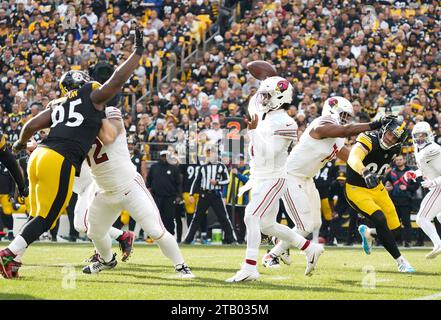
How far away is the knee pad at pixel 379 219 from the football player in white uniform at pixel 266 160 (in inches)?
56.9

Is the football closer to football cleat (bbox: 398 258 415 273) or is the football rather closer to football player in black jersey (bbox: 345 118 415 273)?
football player in black jersey (bbox: 345 118 415 273)

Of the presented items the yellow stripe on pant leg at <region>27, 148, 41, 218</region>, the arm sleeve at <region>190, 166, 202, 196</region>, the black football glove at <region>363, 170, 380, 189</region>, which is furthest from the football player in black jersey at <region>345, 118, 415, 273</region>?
the arm sleeve at <region>190, 166, 202, 196</region>

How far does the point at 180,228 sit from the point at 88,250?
3342mm

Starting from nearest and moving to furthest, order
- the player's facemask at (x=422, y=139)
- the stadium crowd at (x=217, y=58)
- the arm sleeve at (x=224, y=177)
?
the player's facemask at (x=422, y=139), the arm sleeve at (x=224, y=177), the stadium crowd at (x=217, y=58)

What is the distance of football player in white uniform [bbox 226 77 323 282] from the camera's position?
28.2 feet

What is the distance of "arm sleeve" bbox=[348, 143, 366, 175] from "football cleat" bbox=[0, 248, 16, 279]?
4251mm

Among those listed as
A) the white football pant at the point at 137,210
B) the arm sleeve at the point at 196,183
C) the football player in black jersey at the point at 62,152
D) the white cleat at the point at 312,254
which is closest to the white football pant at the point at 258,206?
the white cleat at the point at 312,254

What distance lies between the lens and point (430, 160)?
12281 mm

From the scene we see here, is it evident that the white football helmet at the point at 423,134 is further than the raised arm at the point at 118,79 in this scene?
Yes

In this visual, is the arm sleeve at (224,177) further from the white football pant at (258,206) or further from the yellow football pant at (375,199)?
the white football pant at (258,206)

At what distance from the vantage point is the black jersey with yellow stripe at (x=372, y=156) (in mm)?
10695

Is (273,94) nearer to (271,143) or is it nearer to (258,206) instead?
(271,143)

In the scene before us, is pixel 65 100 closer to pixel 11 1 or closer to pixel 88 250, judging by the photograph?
pixel 88 250

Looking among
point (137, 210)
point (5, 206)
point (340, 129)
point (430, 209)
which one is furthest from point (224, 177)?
point (137, 210)
